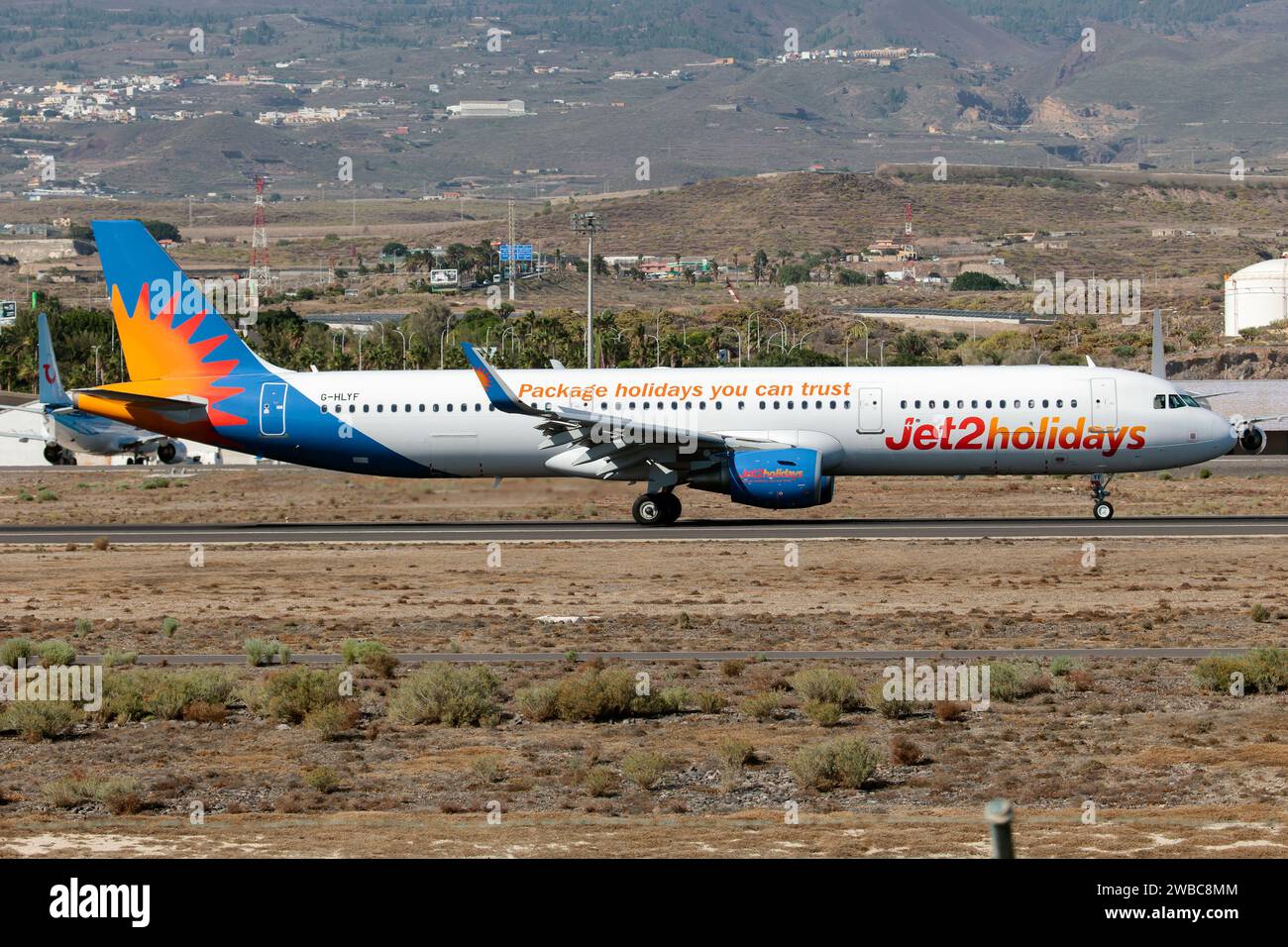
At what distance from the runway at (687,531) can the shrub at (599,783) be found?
83.3ft

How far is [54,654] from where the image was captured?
27766 millimetres

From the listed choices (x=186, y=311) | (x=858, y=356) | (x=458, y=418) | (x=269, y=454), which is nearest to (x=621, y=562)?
(x=458, y=418)

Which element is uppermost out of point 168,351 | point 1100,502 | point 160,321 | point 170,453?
point 160,321

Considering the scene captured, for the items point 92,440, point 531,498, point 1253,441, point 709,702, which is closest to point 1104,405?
point 531,498

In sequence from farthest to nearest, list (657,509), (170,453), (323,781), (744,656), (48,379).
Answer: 1. (170,453)
2. (48,379)
3. (657,509)
4. (744,656)
5. (323,781)

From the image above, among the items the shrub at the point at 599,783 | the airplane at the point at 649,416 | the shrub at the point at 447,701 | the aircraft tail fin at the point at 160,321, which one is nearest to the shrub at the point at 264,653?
the shrub at the point at 447,701

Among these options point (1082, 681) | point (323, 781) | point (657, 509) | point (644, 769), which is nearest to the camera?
point (323, 781)

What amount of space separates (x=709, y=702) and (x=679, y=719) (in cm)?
69

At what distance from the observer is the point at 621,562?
4103 cm

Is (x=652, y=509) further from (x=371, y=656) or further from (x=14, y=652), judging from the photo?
(x=14, y=652)

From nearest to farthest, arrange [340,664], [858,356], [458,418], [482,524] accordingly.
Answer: [340,664] < [458,418] < [482,524] < [858,356]

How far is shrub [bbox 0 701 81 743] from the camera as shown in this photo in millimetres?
22578
